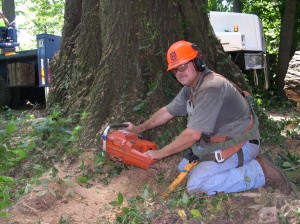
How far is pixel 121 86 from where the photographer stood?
4.80 metres

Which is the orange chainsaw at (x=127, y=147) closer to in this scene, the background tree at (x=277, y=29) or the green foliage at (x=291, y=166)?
the green foliage at (x=291, y=166)

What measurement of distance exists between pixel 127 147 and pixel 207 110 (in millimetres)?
874

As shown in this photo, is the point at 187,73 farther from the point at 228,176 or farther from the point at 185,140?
the point at 228,176

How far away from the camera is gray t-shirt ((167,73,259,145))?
354 cm

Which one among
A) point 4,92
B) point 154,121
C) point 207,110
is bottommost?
point 4,92

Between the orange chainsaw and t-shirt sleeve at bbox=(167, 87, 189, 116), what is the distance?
1.32ft

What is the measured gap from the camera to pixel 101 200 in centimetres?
405

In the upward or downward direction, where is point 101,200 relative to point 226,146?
downward

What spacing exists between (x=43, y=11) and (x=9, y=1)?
458 inches

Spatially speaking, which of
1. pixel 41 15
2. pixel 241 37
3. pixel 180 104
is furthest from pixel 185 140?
pixel 41 15

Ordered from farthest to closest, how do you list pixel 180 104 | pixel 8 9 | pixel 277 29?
pixel 8 9 → pixel 277 29 → pixel 180 104

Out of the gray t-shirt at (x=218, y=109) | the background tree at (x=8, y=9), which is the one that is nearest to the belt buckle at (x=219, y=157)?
the gray t-shirt at (x=218, y=109)

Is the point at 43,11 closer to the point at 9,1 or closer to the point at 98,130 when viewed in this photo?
the point at 9,1

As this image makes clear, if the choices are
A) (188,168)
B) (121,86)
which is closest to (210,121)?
(188,168)
